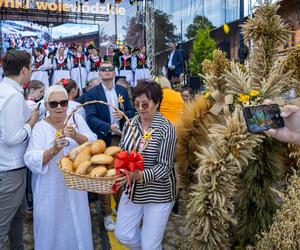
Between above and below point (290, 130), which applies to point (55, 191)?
below

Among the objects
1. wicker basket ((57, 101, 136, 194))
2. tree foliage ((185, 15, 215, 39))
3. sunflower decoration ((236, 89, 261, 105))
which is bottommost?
wicker basket ((57, 101, 136, 194))

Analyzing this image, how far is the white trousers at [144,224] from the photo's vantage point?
2.62 meters

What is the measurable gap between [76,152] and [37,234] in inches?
33.1

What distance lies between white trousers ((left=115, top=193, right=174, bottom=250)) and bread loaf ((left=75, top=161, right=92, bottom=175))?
1.79ft

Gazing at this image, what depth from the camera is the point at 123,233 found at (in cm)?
270

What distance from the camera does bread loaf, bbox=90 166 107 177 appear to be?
2.23 meters

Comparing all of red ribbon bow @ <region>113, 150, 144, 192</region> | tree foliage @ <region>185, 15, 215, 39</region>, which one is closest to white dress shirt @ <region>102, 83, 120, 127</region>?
red ribbon bow @ <region>113, 150, 144, 192</region>

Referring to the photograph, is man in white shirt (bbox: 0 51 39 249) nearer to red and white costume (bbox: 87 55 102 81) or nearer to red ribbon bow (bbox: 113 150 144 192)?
red ribbon bow (bbox: 113 150 144 192)

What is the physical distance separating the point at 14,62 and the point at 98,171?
109 cm

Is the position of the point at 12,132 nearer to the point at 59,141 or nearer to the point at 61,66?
the point at 59,141

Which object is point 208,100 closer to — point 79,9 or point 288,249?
point 288,249

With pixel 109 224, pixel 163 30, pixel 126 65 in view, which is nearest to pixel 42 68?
pixel 126 65

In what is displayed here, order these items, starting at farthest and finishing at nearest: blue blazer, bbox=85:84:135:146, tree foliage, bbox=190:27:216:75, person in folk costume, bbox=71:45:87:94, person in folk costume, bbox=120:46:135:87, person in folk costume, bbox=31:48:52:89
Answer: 1. tree foliage, bbox=190:27:216:75
2. person in folk costume, bbox=120:46:135:87
3. person in folk costume, bbox=71:45:87:94
4. person in folk costume, bbox=31:48:52:89
5. blue blazer, bbox=85:84:135:146

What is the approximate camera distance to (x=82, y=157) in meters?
2.39
